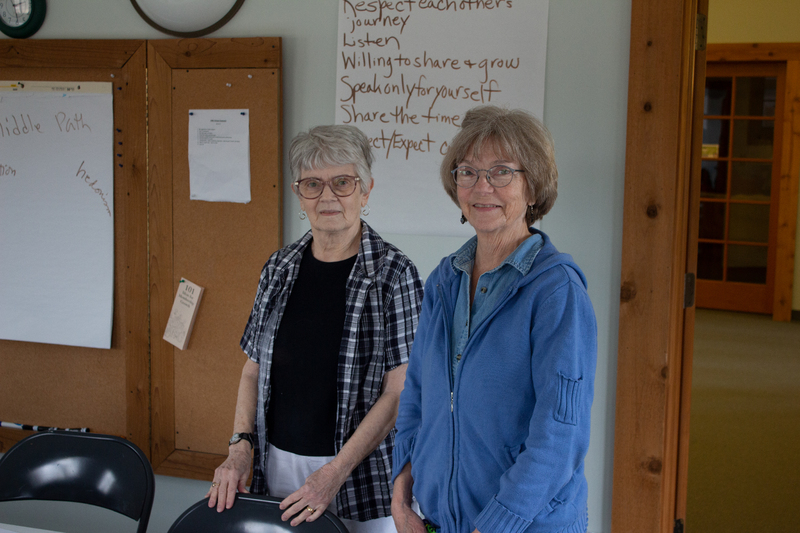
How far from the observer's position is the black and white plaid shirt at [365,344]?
1455 millimetres

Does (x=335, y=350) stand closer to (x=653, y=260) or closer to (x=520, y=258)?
(x=520, y=258)

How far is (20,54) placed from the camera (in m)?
2.36

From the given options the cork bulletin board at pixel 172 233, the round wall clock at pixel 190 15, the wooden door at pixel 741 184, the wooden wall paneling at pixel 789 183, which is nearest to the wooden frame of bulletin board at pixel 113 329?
the cork bulletin board at pixel 172 233

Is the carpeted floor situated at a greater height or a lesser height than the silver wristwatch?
lesser

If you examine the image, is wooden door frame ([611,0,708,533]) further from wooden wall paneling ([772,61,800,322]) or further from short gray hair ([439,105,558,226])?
wooden wall paneling ([772,61,800,322])

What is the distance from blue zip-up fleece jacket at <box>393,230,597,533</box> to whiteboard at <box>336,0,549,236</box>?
3.02 feet

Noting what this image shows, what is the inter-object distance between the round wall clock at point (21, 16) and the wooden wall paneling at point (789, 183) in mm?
5879

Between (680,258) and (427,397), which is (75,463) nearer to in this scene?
(427,397)

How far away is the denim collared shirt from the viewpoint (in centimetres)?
114

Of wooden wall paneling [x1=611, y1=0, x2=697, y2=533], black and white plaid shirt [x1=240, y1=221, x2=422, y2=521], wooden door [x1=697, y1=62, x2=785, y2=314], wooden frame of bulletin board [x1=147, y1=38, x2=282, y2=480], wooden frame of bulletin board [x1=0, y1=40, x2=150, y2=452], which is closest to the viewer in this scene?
black and white plaid shirt [x1=240, y1=221, x2=422, y2=521]

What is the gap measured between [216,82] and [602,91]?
4.20ft

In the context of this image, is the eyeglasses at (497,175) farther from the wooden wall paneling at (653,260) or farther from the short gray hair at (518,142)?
the wooden wall paneling at (653,260)

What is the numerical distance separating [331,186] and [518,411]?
702 millimetres

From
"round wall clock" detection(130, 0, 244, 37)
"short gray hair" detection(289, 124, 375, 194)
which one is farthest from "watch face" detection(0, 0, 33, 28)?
"short gray hair" detection(289, 124, 375, 194)
